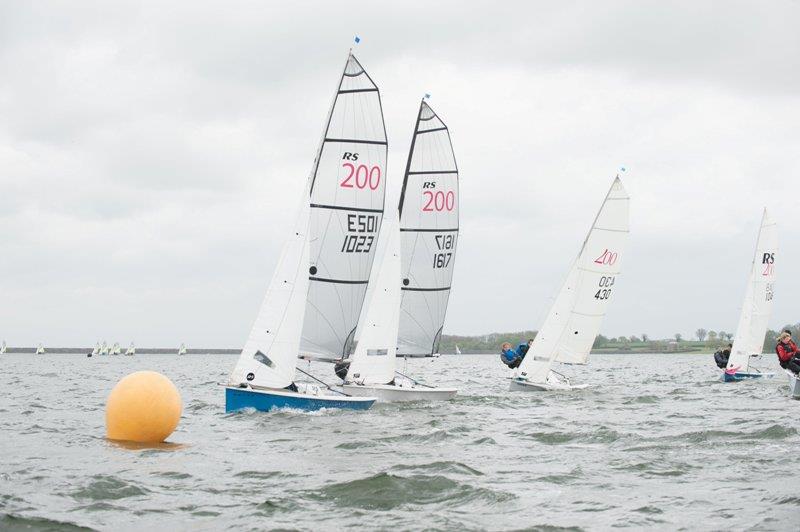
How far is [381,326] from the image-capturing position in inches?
902

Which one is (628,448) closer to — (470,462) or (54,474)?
(470,462)

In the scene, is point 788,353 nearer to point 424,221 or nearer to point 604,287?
point 604,287

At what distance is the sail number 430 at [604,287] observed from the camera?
31.4 meters

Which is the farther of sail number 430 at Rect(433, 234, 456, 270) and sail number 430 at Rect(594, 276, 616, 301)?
sail number 430 at Rect(594, 276, 616, 301)

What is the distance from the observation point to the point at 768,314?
38844 mm

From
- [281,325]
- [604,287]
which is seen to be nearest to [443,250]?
[604,287]

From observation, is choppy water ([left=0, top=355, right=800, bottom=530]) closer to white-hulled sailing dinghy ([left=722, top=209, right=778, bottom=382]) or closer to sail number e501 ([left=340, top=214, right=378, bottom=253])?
sail number e501 ([left=340, top=214, right=378, bottom=253])

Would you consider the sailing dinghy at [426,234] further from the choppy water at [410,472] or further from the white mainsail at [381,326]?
the choppy water at [410,472]

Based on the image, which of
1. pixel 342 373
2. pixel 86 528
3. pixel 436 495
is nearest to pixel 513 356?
pixel 342 373

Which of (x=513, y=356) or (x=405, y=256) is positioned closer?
(x=405, y=256)

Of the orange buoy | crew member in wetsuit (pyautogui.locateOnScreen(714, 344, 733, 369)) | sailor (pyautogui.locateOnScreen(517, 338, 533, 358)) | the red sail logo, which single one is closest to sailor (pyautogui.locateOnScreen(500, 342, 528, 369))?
sailor (pyautogui.locateOnScreen(517, 338, 533, 358))

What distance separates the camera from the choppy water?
30.9 ft

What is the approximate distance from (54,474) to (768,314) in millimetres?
33698

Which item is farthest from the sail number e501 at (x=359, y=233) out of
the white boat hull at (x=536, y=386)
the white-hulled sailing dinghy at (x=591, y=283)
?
the white-hulled sailing dinghy at (x=591, y=283)
